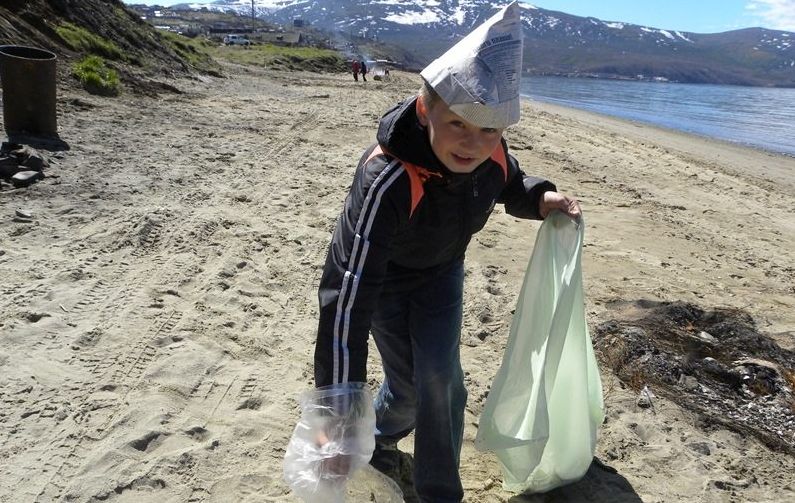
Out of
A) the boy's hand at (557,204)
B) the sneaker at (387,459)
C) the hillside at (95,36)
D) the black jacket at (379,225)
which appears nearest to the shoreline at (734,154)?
the boy's hand at (557,204)

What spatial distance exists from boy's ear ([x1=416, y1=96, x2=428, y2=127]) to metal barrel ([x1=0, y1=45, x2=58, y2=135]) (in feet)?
21.3

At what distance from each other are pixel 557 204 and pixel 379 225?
3.03 feet

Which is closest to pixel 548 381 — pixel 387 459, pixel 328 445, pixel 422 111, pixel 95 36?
pixel 387 459

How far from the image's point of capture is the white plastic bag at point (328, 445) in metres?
1.74

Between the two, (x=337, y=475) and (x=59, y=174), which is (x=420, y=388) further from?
(x=59, y=174)

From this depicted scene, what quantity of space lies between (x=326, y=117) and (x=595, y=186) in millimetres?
5473

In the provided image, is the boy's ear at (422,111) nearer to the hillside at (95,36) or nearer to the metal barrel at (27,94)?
the metal barrel at (27,94)

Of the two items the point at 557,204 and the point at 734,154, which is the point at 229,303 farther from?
the point at 734,154

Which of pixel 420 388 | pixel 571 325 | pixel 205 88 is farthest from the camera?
pixel 205 88

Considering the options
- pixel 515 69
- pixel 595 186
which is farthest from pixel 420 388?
pixel 595 186

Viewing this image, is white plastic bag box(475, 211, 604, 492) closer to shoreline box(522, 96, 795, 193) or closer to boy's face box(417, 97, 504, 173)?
boy's face box(417, 97, 504, 173)

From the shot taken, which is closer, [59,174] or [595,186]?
[59,174]

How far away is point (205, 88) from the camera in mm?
15094

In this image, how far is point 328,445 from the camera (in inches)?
68.5
